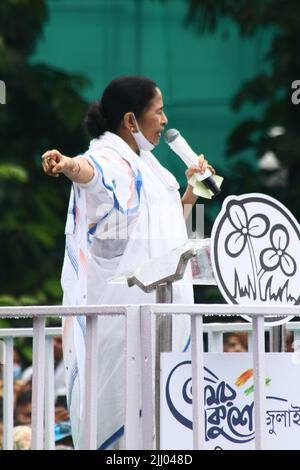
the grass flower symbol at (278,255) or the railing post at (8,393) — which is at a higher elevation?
the grass flower symbol at (278,255)

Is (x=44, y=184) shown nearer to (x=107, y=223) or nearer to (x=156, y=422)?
(x=107, y=223)

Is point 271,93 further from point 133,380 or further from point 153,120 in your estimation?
point 133,380

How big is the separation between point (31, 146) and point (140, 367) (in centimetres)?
763

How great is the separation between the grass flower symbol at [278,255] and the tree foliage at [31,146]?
5.51m

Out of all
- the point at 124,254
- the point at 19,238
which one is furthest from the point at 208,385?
the point at 19,238

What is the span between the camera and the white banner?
3.47 m

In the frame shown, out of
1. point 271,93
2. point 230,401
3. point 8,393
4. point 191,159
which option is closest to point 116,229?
point 191,159

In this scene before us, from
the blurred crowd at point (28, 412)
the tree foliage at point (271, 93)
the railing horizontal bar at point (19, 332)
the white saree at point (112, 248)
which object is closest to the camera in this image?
the white saree at point (112, 248)

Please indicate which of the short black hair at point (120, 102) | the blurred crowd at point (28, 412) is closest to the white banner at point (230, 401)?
the blurred crowd at point (28, 412)

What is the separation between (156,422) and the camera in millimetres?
3613

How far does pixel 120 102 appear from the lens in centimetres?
468

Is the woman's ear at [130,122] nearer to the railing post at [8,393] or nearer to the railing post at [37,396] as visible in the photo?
the railing post at [8,393]

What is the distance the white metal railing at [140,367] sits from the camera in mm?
3293

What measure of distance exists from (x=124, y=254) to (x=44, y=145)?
6616 millimetres
